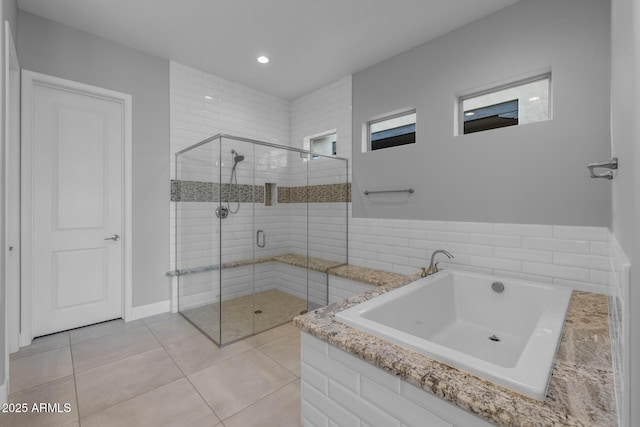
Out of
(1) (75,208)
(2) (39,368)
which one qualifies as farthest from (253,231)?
(2) (39,368)

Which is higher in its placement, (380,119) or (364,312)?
(380,119)

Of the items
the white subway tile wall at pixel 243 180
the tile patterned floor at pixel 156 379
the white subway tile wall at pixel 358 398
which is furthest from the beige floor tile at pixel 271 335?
the white subway tile wall at pixel 358 398

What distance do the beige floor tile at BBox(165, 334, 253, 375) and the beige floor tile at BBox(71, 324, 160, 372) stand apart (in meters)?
0.22

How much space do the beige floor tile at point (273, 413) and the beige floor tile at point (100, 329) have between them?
179cm

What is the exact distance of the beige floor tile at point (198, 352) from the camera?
7.18ft

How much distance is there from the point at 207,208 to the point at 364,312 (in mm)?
1960

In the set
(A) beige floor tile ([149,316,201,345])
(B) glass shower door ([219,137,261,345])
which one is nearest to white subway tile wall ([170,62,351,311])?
(B) glass shower door ([219,137,261,345])

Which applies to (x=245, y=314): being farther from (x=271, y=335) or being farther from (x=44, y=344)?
(x=44, y=344)

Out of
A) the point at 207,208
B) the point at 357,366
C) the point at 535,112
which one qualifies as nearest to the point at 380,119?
the point at 535,112

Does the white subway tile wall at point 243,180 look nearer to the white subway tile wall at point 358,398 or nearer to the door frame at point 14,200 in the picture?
the door frame at point 14,200

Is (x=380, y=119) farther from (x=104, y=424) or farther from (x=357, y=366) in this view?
(x=104, y=424)

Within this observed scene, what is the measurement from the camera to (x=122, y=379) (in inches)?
78.2

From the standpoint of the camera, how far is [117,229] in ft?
9.52

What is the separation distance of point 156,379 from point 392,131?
316 centimetres
